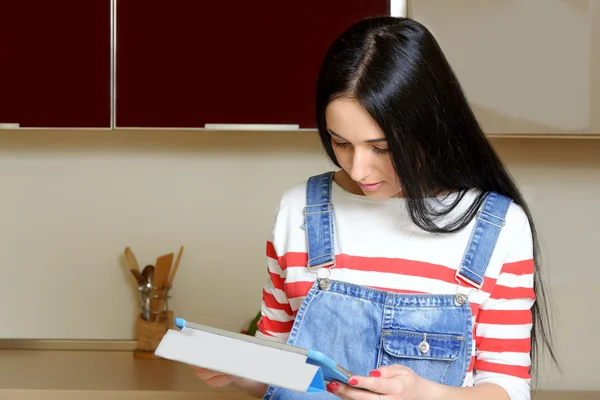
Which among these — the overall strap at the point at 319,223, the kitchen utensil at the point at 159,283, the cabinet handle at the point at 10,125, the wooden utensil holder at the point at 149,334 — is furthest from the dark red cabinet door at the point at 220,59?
the overall strap at the point at 319,223

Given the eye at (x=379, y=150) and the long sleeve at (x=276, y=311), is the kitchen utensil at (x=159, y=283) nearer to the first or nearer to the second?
the long sleeve at (x=276, y=311)

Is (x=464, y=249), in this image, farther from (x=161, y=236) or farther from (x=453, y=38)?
(x=161, y=236)

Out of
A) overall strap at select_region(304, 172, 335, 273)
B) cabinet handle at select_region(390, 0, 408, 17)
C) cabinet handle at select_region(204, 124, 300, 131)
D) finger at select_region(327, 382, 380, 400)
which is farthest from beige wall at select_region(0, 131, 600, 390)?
finger at select_region(327, 382, 380, 400)

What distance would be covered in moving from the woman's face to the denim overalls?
0.45 ft

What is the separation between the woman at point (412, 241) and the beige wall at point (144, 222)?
103 centimetres

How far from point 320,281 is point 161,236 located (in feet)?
3.82

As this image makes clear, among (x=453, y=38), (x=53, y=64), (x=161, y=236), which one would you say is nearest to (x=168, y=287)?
(x=161, y=236)

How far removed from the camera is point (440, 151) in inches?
40.8

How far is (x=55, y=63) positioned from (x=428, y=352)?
123 centimetres

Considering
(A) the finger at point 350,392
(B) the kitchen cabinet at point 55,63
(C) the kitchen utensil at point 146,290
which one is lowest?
(C) the kitchen utensil at point 146,290

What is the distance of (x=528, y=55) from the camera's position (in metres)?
1.71

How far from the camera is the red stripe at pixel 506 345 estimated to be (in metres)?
1.02

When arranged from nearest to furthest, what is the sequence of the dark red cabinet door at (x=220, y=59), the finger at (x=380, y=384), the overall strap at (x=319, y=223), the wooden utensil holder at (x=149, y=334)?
the finger at (x=380, y=384) < the overall strap at (x=319, y=223) < the dark red cabinet door at (x=220, y=59) < the wooden utensil holder at (x=149, y=334)

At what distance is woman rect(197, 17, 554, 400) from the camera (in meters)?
0.99
